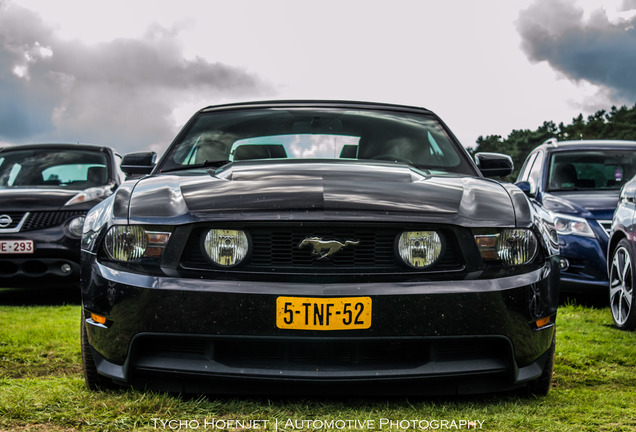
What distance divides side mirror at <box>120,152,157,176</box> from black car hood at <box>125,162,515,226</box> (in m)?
0.96

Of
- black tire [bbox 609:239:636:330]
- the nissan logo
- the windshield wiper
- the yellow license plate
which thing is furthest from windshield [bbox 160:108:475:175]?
the nissan logo

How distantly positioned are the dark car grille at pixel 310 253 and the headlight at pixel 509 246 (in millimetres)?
148

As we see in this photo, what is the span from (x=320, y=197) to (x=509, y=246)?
77 centimetres

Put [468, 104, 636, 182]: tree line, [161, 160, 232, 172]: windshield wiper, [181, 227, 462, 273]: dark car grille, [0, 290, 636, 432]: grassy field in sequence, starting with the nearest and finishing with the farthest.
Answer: [0, 290, 636, 432]: grassy field → [181, 227, 462, 273]: dark car grille → [161, 160, 232, 172]: windshield wiper → [468, 104, 636, 182]: tree line

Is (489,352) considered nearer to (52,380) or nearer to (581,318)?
(52,380)

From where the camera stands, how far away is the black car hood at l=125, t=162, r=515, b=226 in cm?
307

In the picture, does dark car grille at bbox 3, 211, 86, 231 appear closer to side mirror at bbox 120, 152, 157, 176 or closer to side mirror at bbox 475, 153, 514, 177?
side mirror at bbox 120, 152, 157, 176

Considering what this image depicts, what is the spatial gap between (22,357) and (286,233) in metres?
2.34

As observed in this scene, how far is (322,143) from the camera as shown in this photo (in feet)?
14.9

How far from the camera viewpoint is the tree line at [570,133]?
217ft

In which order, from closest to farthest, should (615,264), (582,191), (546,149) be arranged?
(615,264)
(582,191)
(546,149)

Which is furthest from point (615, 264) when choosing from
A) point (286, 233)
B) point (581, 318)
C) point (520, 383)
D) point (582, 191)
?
point (286, 233)

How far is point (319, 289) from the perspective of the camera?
2.97 m

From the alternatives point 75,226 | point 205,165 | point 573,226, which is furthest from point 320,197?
point 573,226
